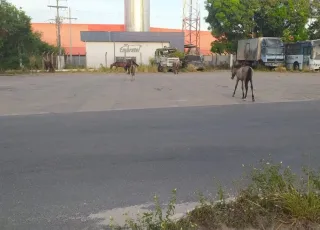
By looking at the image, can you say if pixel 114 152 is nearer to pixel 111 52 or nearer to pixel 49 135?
pixel 49 135

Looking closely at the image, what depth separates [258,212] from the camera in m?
3.92

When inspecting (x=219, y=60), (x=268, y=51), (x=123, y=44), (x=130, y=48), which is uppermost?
(x=123, y=44)

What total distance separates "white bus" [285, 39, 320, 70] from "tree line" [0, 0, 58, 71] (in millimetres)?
29805

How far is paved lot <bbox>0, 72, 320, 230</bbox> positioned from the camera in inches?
196

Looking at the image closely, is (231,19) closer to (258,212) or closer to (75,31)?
(75,31)

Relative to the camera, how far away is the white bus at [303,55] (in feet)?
130

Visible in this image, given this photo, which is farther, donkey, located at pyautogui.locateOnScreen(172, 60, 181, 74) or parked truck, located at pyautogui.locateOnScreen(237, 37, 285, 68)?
parked truck, located at pyautogui.locateOnScreen(237, 37, 285, 68)

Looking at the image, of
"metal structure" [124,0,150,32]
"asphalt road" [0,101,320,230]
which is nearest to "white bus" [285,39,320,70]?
"metal structure" [124,0,150,32]

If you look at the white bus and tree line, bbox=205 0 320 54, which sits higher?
tree line, bbox=205 0 320 54

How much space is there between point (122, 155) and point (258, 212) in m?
3.84

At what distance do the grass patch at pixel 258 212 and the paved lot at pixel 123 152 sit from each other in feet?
2.67

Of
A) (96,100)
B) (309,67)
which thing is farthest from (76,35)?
(96,100)

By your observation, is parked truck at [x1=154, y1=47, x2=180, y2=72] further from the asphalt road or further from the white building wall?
the asphalt road

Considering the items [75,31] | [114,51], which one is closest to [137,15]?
[114,51]
